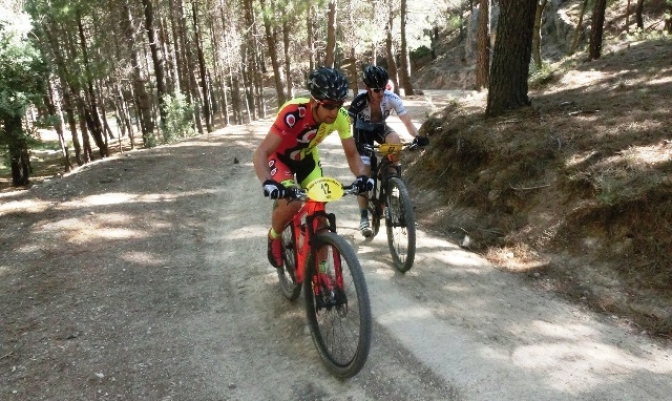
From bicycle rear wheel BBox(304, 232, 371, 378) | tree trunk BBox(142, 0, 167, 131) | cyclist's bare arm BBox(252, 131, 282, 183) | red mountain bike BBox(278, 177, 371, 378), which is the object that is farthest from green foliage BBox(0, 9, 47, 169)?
bicycle rear wheel BBox(304, 232, 371, 378)

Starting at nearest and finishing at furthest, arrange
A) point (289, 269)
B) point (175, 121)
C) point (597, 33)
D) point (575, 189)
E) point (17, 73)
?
point (289, 269) → point (575, 189) → point (597, 33) → point (17, 73) → point (175, 121)

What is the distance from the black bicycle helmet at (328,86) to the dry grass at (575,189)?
3.67m

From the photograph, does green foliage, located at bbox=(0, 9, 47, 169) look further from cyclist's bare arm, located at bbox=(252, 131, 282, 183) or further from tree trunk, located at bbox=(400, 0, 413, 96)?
tree trunk, located at bbox=(400, 0, 413, 96)

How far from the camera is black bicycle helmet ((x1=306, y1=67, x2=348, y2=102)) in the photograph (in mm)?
4117

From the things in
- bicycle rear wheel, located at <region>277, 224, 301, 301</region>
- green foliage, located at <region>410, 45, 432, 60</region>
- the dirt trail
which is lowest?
the dirt trail

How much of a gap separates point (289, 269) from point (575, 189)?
428 centimetres

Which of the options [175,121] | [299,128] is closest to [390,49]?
[175,121]

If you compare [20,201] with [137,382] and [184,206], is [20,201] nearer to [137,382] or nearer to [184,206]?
[184,206]

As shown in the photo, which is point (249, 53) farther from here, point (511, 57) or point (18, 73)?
point (511, 57)

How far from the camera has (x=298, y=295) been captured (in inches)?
207

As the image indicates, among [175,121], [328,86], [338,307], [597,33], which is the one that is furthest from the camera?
[175,121]

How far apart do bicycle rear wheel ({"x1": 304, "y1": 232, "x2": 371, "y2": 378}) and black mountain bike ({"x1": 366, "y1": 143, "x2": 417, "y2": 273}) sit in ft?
6.53

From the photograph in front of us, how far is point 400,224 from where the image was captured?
239 inches

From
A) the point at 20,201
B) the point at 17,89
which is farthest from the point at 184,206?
the point at 17,89
